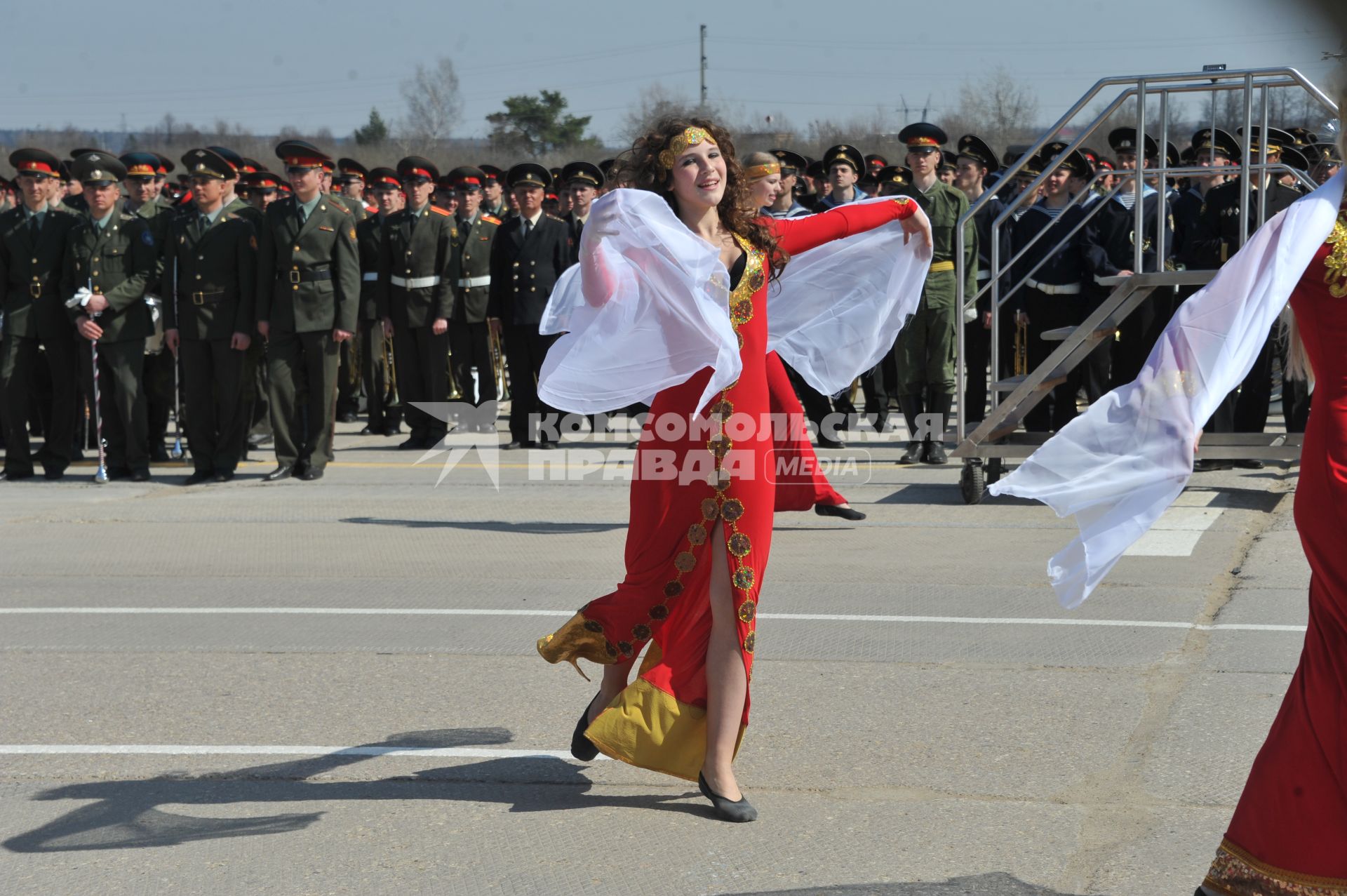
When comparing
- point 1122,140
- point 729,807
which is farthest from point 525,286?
point 729,807

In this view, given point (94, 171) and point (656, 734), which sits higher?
point (94, 171)

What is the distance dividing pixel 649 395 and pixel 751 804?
115cm

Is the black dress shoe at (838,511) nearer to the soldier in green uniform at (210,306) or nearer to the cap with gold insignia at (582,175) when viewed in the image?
the soldier in green uniform at (210,306)

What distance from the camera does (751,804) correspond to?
4.14m

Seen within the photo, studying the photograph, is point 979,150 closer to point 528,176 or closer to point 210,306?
point 528,176

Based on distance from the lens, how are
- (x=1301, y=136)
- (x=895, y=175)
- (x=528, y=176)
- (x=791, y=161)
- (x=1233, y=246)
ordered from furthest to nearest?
(x=791, y=161) < (x=1301, y=136) < (x=528, y=176) < (x=895, y=175) < (x=1233, y=246)

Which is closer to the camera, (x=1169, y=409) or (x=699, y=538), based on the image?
(x=1169, y=409)

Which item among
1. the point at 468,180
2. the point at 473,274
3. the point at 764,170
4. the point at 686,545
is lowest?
the point at 686,545

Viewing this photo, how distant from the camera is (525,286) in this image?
43.9 ft

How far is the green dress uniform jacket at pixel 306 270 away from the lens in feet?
35.8

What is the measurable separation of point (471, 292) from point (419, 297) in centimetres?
48

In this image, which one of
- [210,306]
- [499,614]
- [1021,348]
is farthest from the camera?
[1021,348]

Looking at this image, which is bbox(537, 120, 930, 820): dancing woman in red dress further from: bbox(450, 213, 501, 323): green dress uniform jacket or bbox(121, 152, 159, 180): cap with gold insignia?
bbox(450, 213, 501, 323): green dress uniform jacket

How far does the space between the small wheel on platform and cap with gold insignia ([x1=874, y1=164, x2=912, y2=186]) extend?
3751 millimetres
